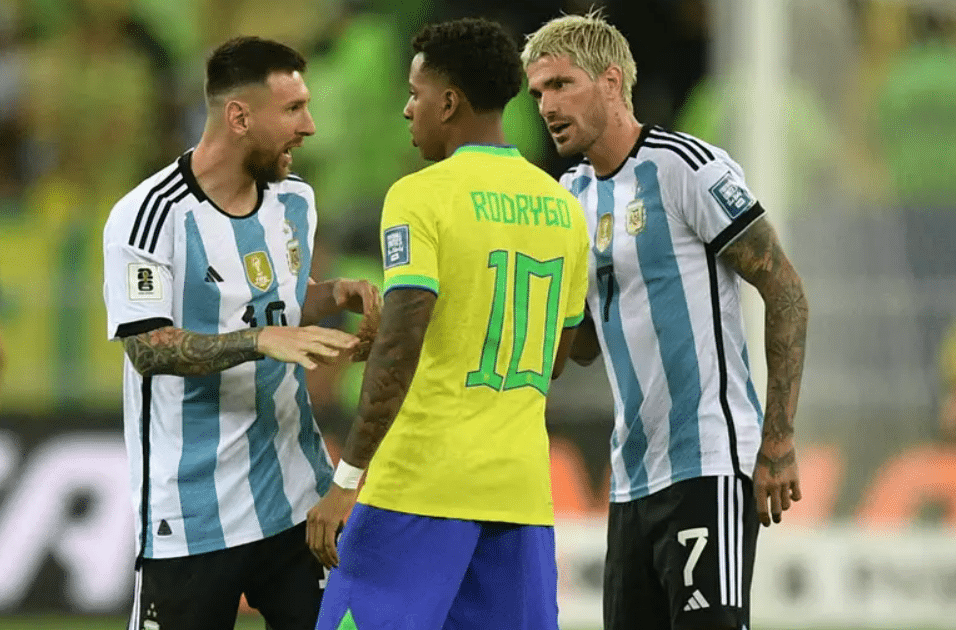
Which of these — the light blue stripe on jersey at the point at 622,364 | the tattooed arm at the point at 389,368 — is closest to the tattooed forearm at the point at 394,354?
the tattooed arm at the point at 389,368

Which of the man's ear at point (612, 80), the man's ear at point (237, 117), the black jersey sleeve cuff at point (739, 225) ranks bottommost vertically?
the black jersey sleeve cuff at point (739, 225)

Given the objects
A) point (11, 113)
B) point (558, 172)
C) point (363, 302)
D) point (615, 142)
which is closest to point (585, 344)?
point (615, 142)

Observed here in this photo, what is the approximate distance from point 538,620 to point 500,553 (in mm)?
205

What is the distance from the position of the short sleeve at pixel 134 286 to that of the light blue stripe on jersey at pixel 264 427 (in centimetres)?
25

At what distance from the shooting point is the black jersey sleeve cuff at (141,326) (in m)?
4.97

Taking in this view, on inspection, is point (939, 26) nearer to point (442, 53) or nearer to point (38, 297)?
point (38, 297)

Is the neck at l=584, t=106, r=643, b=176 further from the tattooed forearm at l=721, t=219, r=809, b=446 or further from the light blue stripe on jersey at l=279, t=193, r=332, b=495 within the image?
the light blue stripe on jersey at l=279, t=193, r=332, b=495

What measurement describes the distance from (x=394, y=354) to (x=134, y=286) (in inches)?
31.8

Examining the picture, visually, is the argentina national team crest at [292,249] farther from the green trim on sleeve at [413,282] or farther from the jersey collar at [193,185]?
the green trim on sleeve at [413,282]

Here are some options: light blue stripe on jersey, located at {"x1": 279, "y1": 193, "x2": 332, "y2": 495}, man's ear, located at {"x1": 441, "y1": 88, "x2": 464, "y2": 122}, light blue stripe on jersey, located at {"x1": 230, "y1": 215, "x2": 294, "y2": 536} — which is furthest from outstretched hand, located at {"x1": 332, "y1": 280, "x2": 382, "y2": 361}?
man's ear, located at {"x1": 441, "y1": 88, "x2": 464, "y2": 122}

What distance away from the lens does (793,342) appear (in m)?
5.32

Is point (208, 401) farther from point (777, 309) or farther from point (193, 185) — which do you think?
point (777, 309)

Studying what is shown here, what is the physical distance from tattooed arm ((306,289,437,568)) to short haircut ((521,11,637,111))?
1089 millimetres

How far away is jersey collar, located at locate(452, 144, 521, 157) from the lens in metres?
4.87
